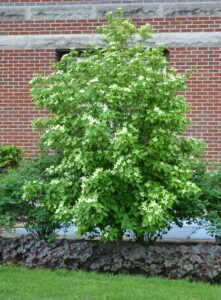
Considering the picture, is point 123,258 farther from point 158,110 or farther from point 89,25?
point 89,25

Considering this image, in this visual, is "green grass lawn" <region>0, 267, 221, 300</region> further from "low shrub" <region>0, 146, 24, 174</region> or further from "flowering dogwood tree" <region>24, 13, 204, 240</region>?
"low shrub" <region>0, 146, 24, 174</region>

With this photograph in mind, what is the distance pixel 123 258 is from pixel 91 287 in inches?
35.7

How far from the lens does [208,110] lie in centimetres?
→ 1079

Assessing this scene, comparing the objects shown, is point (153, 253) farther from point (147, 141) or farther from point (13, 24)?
point (13, 24)

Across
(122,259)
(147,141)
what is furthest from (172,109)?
(122,259)

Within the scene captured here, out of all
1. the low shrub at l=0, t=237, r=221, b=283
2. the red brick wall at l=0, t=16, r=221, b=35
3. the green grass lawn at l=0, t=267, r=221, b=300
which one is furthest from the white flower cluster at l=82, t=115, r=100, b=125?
the red brick wall at l=0, t=16, r=221, b=35

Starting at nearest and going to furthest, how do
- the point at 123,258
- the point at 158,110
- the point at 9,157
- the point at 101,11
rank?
1. the point at 158,110
2. the point at 123,258
3. the point at 9,157
4. the point at 101,11

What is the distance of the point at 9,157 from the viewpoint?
10.1 m

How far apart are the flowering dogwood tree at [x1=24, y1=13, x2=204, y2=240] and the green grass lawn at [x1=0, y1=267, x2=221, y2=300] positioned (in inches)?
22.5

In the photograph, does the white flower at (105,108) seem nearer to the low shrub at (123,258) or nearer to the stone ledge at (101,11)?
the low shrub at (123,258)

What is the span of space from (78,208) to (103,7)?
604 cm

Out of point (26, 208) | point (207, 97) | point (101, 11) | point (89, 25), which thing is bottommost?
point (26, 208)

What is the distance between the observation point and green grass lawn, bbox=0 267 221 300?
18.4ft

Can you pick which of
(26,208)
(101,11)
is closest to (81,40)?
(101,11)
